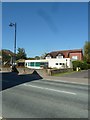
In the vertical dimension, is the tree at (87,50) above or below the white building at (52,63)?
above

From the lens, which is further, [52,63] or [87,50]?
[87,50]

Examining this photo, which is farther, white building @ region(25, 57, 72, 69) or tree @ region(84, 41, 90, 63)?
tree @ region(84, 41, 90, 63)

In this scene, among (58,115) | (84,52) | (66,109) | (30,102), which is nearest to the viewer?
(58,115)

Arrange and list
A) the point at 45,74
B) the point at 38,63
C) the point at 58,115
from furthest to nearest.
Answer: the point at 38,63
the point at 45,74
the point at 58,115

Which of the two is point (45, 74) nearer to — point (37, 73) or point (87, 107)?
point (37, 73)

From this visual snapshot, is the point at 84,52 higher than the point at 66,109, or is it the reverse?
the point at 84,52

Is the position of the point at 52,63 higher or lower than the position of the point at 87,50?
lower

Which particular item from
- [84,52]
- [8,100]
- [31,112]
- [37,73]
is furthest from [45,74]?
[84,52]

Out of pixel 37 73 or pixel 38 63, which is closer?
pixel 37 73

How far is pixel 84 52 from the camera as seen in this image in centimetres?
7969

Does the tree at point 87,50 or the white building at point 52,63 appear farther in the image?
the tree at point 87,50

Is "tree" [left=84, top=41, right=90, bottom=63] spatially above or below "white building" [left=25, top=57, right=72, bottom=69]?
above

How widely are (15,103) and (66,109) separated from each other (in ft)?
8.79

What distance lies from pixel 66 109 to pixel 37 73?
2807cm
